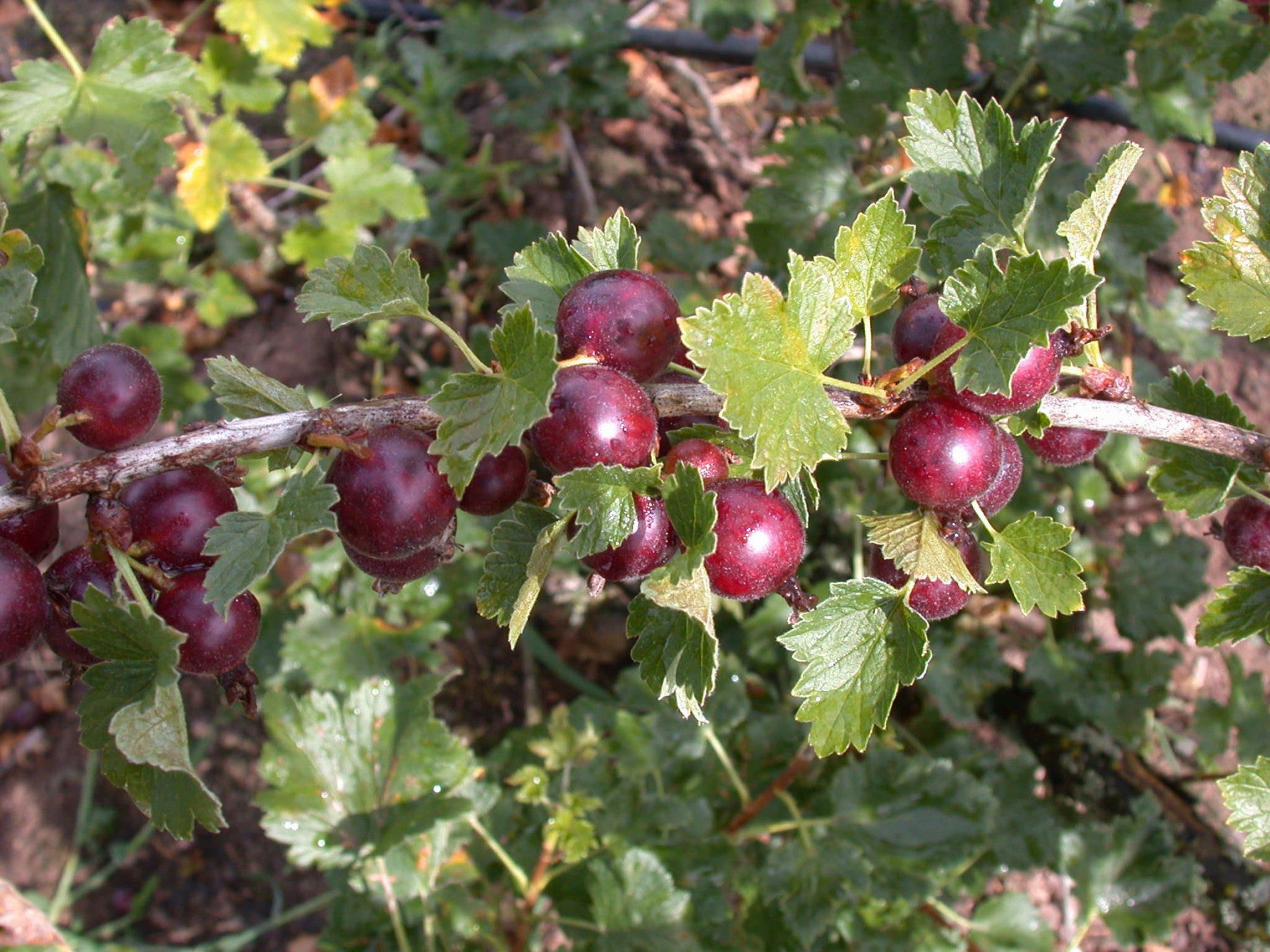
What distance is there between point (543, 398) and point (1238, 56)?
219cm

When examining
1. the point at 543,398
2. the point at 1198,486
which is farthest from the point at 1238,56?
the point at 543,398

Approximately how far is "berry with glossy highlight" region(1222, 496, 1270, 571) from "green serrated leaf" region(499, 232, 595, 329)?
1.03m

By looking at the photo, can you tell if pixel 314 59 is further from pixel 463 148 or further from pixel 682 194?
pixel 682 194

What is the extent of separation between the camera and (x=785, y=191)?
7.35 feet

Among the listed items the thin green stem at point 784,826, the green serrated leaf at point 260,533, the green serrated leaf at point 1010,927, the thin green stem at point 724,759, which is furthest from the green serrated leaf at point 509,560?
the green serrated leaf at point 1010,927

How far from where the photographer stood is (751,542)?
3.50ft

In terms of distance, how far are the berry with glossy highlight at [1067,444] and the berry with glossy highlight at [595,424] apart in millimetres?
596

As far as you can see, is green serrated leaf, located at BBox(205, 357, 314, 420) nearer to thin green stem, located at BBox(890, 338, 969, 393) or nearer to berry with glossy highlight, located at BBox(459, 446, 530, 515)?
berry with glossy highlight, located at BBox(459, 446, 530, 515)

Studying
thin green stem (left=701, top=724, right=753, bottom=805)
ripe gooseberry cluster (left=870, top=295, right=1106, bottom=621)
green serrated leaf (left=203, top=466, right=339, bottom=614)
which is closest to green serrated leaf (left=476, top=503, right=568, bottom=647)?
green serrated leaf (left=203, top=466, right=339, bottom=614)

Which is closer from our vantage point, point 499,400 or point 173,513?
point 499,400

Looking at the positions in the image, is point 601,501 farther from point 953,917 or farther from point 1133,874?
point 1133,874

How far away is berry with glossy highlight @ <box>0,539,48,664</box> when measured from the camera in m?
1.00

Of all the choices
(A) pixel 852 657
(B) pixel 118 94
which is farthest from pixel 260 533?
(B) pixel 118 94

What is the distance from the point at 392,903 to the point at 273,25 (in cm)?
248
